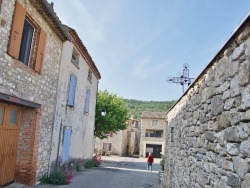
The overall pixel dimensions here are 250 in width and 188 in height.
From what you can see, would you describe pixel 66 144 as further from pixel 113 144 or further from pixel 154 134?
pixel 154 134

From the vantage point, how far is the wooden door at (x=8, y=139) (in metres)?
6.89

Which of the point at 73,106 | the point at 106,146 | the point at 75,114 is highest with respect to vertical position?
the point at 73,106

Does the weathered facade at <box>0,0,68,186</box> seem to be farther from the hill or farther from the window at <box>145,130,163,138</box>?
the hill

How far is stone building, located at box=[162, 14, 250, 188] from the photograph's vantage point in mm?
2617

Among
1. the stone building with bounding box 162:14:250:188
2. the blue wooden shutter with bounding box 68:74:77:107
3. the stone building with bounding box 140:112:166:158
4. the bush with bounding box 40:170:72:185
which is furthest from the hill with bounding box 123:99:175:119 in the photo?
the stone building with bounding box 162:14:250:188

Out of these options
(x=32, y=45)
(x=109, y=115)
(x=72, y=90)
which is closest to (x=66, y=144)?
(x=72, y=90)

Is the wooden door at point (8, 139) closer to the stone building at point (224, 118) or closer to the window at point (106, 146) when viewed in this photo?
the stone building at point (224, 118)

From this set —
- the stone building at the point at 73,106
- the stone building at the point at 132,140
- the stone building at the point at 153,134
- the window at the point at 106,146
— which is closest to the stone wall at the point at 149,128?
the stone building at the point at 153,134

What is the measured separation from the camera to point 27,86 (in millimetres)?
7172

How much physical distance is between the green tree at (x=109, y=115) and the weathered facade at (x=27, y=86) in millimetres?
13411

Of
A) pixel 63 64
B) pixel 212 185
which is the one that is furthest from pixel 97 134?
pixel 212 185

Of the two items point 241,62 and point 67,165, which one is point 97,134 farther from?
point 241,62

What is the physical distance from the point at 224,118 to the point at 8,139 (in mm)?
6148

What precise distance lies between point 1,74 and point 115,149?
33765 millimetres
